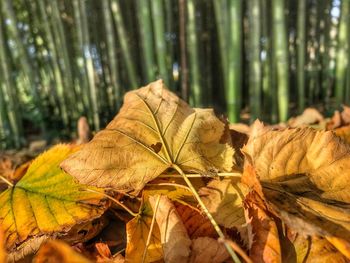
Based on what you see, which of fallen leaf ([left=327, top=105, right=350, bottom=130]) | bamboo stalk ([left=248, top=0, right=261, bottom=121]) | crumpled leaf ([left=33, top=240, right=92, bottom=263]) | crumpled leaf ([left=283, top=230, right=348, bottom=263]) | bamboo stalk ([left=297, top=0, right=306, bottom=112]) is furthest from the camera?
bamboo stalk ([left=297, top=0, right=306, bottom=112])

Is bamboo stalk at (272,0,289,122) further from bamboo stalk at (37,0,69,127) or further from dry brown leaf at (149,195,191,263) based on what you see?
dry brown leaf at (149,195,191,263)

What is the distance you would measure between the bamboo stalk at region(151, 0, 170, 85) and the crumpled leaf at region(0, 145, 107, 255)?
77.3 inches

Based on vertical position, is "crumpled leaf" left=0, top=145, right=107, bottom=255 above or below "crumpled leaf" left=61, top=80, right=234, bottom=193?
below

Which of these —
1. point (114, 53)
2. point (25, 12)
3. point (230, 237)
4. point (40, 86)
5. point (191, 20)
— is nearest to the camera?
point (230, 237)

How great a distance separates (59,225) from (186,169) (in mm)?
131

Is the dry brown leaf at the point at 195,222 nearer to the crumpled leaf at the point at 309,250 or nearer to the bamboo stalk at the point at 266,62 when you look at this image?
the crumpled leaf at the point at 309,250

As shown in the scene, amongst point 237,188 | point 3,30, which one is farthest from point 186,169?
point 3,30

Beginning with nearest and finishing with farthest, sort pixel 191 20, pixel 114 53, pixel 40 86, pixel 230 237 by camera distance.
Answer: pixel 230 237
pixel 191 20
pixel 114 53
pixel 40 86

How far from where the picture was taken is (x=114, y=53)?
2646 millimetres

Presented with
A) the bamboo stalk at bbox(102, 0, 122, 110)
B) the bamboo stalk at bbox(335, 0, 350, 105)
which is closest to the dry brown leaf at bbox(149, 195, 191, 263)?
the bamboo stalk at bbox(102, 0, 122, 110)

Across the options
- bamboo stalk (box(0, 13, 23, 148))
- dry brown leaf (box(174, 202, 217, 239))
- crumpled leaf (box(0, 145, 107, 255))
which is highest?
crumpled leaf (box(0, 145, 107, 255))

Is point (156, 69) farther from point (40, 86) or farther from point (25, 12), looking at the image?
point (25, 12)

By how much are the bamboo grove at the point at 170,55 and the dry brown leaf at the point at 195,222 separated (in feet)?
6.26

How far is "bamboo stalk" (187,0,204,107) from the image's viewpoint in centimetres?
238
